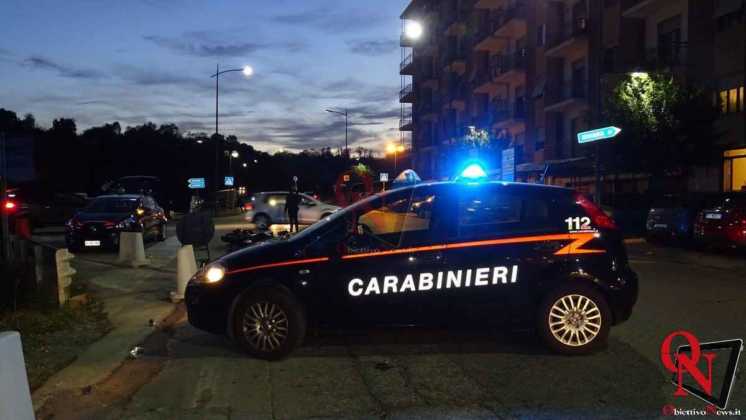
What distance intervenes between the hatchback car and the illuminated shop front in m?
14.9

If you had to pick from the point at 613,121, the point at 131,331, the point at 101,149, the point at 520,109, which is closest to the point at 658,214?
the point at 613,121

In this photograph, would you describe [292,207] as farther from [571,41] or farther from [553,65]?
[553,65]

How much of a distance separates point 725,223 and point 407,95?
2268 inches

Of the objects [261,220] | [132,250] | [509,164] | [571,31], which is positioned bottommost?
[132,250]

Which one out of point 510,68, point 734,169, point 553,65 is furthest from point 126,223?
point 510,68

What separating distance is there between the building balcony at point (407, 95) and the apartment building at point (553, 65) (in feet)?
6.80

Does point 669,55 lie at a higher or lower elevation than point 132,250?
higher

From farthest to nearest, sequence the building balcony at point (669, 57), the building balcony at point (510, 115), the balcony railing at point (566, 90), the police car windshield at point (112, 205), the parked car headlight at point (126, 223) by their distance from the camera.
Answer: the building balcony at point (510, 115) < the balcony railing at point (566, 90) < the building balcony at point (669, 57) < the police car windshield at point (112, 205) < the parked car headlight at point (126, 223)

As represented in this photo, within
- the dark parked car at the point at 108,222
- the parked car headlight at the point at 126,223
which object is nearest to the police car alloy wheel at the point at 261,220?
the dark parked car at the point at 108,222

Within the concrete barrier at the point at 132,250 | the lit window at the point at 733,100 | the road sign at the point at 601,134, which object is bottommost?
the concrete barrier at the point at 132,250

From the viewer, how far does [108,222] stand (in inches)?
653

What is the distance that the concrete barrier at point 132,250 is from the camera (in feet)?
45.0

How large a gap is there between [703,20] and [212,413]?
88.5ft

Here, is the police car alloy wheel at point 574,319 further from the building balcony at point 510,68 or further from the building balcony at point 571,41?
the building balcony at point 510,68
